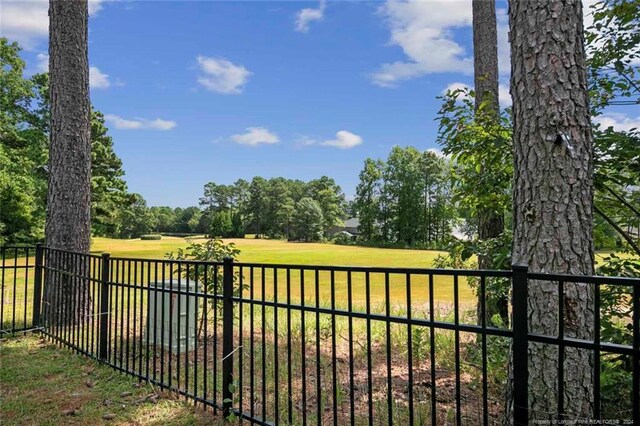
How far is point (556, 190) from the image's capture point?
75.8 inches

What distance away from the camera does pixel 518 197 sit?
2072mm

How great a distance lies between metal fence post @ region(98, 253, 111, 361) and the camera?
396 cm

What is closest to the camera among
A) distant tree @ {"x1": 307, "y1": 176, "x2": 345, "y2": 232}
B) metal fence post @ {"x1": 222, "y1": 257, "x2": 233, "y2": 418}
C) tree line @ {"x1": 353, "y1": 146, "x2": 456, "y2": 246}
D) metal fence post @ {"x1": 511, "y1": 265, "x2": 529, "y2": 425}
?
metal fence post @ {"x1": 511, "y1": 265, "x2": 529, "y2": 425}

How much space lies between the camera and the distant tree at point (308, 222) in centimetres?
5875

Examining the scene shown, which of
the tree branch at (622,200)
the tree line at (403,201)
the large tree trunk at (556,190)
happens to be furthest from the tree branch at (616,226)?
the tree line at (403,201)

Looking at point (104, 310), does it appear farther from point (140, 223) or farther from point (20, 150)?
point (140, 223)

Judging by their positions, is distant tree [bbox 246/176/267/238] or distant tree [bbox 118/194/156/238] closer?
distant tree [bbox 118/194/156/238]

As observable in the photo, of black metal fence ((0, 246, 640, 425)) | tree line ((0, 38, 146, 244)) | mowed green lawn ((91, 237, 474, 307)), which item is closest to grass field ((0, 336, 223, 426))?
black metal fence ((0, 246, 640, 425))

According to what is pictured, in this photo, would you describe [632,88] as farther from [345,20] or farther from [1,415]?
[345,20]

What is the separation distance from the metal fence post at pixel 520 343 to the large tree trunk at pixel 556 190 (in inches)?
16.8

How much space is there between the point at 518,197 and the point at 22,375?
4.26m

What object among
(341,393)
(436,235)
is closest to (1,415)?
(341,393)

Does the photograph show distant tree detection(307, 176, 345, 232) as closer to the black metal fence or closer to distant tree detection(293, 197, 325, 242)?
distant tree detection(293, 197, 325, 242)

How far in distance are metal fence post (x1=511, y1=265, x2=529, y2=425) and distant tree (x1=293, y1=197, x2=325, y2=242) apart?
56496mm
